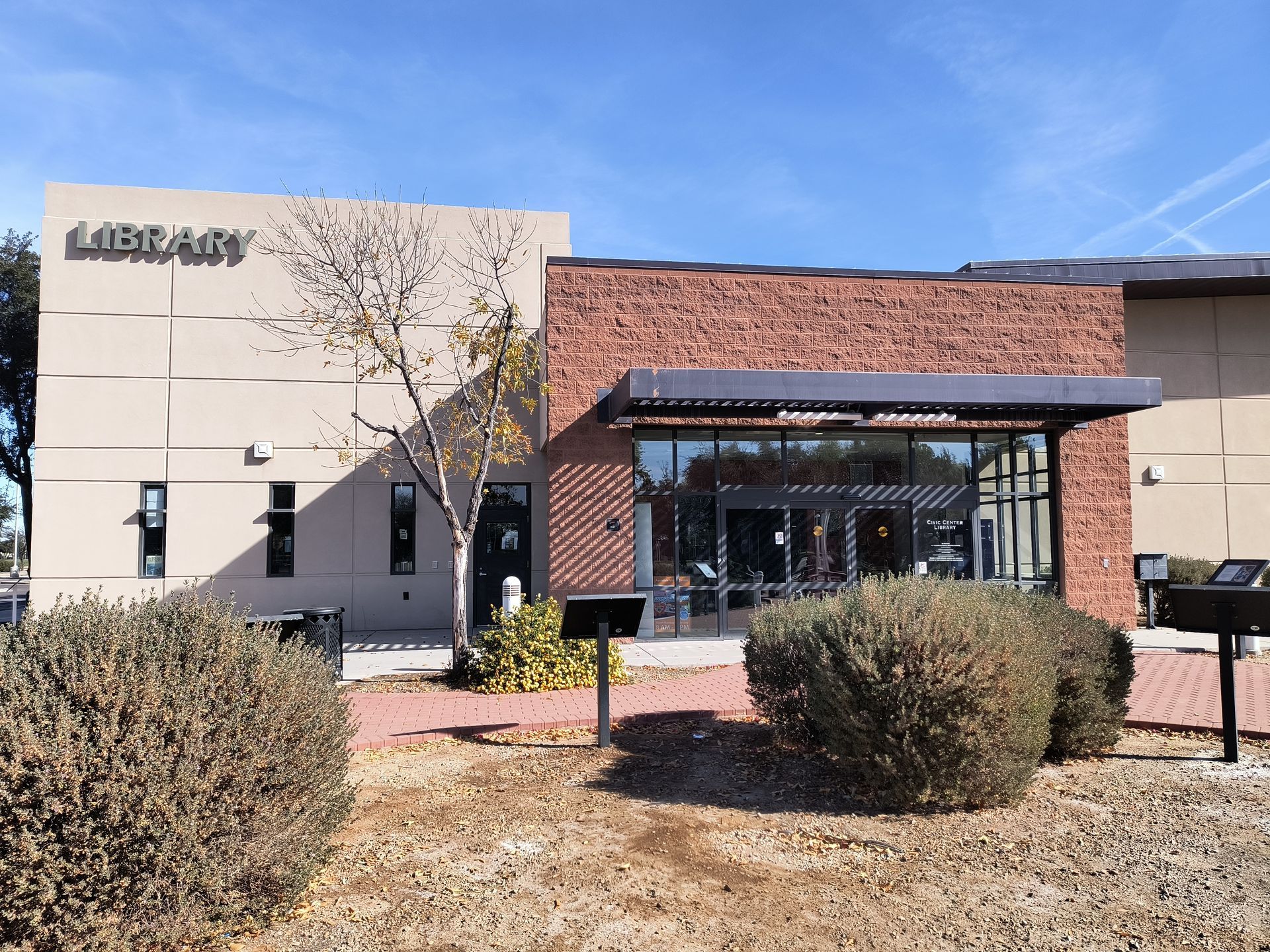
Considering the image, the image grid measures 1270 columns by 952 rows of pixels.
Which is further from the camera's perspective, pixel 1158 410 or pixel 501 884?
pixel 1158 410

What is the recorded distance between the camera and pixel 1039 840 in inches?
194

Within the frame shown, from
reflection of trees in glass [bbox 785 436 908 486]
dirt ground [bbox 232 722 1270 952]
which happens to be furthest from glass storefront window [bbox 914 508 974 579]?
dirt ground [bbox 232 722 1270 952]

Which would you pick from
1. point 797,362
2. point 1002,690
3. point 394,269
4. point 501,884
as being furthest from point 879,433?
point 501,884

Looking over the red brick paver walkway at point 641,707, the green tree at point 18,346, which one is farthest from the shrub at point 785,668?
the green tree at point 18,346

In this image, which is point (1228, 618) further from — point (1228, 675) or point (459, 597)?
point (459, 597)

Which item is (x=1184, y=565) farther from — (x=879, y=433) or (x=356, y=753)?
(x=356, y=753)

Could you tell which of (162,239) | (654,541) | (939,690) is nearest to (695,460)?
(654,541)

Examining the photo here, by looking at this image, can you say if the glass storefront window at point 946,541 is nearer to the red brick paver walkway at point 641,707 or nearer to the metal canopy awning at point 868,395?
the metal canopy awning at point 868,395

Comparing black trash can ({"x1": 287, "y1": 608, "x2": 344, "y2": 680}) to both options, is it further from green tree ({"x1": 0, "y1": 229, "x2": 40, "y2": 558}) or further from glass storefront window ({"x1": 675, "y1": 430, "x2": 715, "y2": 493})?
green tree ({"x1": 0, "y1": 229, "x2": 40, "y2": 558})

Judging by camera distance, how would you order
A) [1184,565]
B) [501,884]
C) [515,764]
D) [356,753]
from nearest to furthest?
1. [501,884]
2. [515,764]
3. [356,753]
4. [1184,565]

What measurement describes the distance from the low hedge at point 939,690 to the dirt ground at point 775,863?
296mm

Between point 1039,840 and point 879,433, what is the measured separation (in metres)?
10.9

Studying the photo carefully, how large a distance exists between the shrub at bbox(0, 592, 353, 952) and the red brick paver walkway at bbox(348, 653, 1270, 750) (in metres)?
3.71

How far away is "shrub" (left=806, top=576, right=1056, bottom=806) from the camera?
5.20m
